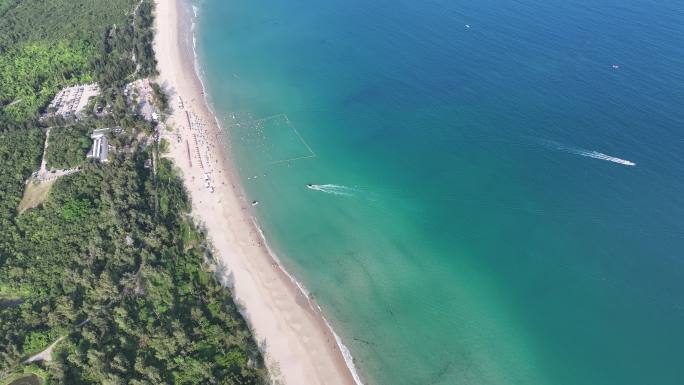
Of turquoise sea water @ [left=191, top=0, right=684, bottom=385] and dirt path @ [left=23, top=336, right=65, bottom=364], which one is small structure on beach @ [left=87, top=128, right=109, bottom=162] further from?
dirt path @ [left=23, top=336, right=65, bottom=364]

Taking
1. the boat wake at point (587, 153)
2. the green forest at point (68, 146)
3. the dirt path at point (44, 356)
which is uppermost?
the boat wake at point (587, 153)

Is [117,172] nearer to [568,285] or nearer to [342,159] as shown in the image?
[342,159]

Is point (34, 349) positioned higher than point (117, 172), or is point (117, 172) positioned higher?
point (117, 172)

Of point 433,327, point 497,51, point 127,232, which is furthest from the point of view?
point 497,51

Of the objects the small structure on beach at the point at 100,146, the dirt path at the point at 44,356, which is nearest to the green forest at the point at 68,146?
the small structure on beach at the point at 100,146

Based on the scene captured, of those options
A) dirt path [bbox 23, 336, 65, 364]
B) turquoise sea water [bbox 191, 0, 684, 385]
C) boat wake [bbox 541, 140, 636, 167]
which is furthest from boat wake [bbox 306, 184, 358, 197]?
dirt path [bbox 23, 336, 65, 364]

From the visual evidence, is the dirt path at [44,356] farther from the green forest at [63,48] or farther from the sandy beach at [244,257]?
the green forest at [63,48]

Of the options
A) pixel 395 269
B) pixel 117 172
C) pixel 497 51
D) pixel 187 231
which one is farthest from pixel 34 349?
pixel 497 51
